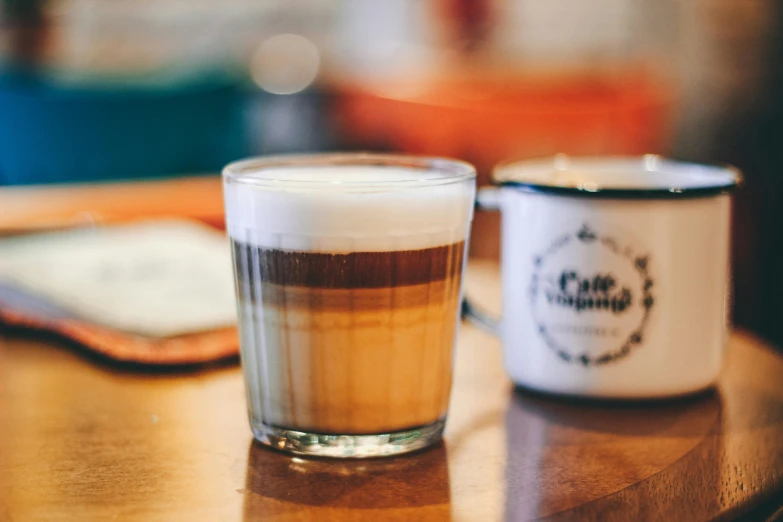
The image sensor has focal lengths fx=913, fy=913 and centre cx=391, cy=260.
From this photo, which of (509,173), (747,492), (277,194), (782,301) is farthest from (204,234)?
(782,301)

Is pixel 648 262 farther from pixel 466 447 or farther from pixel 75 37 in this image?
pixel 75 37

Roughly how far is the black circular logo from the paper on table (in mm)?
284

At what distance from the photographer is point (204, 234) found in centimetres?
105

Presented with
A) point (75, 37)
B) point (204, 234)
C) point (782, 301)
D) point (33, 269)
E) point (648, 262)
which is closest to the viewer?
point (648, 262)

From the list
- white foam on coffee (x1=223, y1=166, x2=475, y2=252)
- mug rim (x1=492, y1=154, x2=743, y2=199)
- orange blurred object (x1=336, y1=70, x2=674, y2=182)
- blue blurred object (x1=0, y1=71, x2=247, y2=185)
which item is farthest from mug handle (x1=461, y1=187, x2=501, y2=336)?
blue blurred object (x1=0, y1=71, x2=247, y2=185)

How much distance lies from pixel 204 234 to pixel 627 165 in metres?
0.52

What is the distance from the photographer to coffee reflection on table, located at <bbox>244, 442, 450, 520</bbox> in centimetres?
44

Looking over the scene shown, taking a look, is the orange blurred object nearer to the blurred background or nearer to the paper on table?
the blurred background

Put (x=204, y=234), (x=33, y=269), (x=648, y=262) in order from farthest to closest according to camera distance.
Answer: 1. (x=204, y=234)
2. (x=33, y=269)
3. (x=648, y=262)

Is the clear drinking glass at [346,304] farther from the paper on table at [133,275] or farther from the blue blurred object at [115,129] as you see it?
the blue blurred object at [115,129]

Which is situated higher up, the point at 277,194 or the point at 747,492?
the point at 277,194

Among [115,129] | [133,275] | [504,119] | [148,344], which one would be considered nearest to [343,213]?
[148,344]

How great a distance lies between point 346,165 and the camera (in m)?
0.62

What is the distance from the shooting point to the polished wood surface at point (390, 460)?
1.45 feet
